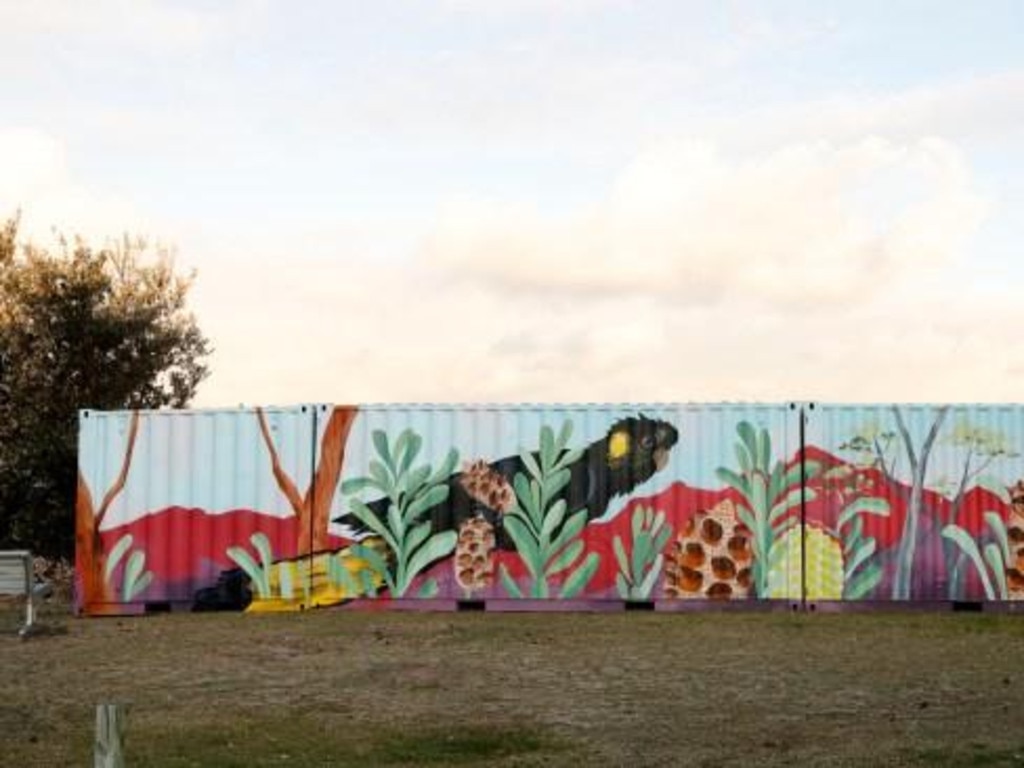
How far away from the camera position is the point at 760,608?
56.9ft

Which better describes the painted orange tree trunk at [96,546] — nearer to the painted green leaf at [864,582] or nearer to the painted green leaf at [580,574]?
the painted green leaf at [580,574]

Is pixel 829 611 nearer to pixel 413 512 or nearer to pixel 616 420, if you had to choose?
pixel 616 420

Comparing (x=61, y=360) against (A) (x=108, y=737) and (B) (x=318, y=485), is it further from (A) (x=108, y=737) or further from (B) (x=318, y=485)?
(A) (x=108, y=737)

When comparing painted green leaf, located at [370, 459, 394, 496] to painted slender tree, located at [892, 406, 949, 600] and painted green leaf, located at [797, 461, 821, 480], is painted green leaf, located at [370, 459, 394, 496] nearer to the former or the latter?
painted green leaf, located at [797, 461, 821, 480]

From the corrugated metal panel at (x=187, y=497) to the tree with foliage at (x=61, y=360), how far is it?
23.1 ft

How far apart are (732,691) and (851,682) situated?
117 centimetres

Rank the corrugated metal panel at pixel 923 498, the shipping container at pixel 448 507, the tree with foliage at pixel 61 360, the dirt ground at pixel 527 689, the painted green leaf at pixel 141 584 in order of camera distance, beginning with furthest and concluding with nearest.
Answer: the tree with foliage at pixel 61 360
the painted green leaf at pixel 141 584
the shipping container at pixel 448 507
the corrugated metal panel at pixel 923 498
the dirt ground at pixel 527 689

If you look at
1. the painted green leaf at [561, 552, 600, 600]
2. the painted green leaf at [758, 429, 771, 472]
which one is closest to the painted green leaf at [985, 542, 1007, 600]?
the painted green leaf at [758, 429, 771, 472]

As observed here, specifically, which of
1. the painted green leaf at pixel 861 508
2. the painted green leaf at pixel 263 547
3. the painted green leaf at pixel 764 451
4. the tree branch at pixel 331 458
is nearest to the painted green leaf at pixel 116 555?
the painted green leaf at pixel 263 547

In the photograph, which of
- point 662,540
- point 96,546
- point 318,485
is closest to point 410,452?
point 318,485

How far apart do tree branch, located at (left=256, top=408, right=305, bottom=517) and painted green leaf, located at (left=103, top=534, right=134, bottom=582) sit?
219 cm

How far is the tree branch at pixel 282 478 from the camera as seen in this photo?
17750 mm

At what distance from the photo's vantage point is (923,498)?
1738 centimetres

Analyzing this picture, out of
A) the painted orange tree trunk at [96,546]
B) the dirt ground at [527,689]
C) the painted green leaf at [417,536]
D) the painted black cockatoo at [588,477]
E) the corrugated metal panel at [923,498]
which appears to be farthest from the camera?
the painted orange tree trunk at [96,546]
